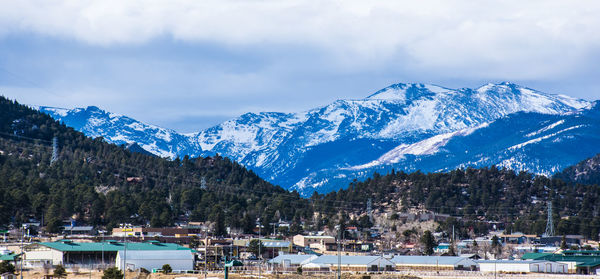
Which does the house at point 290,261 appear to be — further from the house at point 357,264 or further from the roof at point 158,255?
the roof at point 158,255

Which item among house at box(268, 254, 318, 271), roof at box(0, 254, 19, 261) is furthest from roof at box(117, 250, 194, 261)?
house at box(268, 254, 318, 271)

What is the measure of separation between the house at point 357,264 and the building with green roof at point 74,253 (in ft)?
86.3

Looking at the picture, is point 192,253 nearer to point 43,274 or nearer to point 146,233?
point 43,274

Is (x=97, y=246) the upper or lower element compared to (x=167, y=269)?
upper

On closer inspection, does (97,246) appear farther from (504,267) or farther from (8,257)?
(504,267)

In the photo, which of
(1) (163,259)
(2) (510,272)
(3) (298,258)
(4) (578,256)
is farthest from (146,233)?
(4) (578,256)

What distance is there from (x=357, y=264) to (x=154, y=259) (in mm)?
39361

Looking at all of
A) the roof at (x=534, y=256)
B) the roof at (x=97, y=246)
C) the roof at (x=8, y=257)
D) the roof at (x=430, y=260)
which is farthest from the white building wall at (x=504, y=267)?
the roof at (x=8, y=257)

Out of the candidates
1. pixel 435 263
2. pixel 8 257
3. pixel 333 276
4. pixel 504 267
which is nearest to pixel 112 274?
pixel 8 257

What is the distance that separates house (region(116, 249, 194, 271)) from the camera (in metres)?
144

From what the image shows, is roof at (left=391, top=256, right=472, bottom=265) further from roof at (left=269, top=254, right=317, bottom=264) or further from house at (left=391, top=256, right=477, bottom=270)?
roof at (left=269, top=254, right=317, bottom=264)

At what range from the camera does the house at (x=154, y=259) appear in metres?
144

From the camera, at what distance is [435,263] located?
569 feet

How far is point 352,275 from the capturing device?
148 metres
